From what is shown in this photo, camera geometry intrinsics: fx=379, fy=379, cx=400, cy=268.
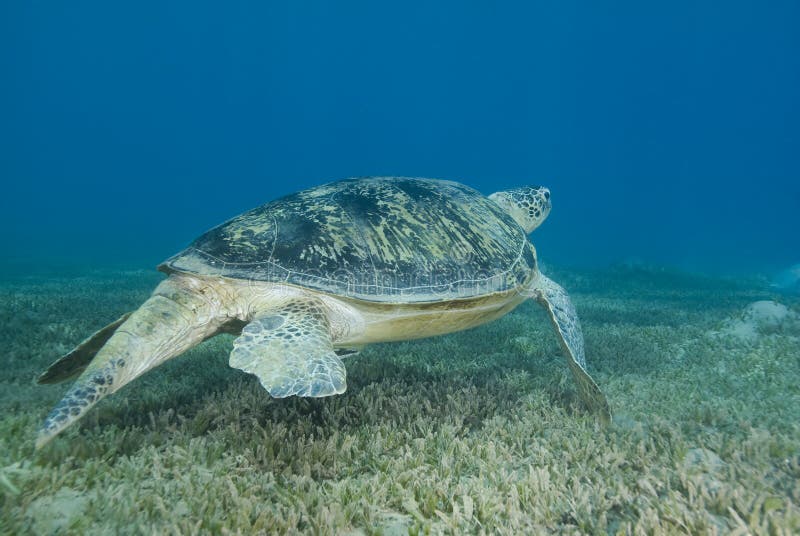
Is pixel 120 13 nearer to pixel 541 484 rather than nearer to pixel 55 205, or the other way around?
pixel 55 205

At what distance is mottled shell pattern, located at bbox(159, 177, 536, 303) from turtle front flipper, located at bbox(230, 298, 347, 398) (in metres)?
0.33

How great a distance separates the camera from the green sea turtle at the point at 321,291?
2.52 m

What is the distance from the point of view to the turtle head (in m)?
6.06

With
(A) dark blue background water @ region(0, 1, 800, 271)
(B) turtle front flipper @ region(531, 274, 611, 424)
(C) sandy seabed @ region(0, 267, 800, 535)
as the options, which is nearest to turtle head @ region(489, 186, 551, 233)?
(B) turtle front flipper @ region(531, 274, 611, 424)

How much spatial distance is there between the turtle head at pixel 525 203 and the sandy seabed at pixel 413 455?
2.53 meters

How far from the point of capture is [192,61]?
135625mm

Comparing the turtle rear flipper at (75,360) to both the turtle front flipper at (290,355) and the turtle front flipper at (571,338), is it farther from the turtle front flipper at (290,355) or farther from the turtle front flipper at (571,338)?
the turtle front flipper at (571,338)

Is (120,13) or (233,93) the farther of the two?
(233,93)

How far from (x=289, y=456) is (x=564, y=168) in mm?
159306

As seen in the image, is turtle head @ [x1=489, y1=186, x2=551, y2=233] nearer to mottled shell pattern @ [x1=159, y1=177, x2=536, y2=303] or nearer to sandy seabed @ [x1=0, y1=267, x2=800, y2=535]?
mottled shell pattern @ [x1=159, y1=177, x2=536, y2=303]

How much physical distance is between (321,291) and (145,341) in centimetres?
125

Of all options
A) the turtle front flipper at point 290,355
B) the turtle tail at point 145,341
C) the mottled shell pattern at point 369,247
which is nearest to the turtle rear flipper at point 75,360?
the turtle tail at point 145,341

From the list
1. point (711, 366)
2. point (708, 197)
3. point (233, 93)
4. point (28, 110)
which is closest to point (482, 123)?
point (708, 197)

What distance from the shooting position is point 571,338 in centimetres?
383
